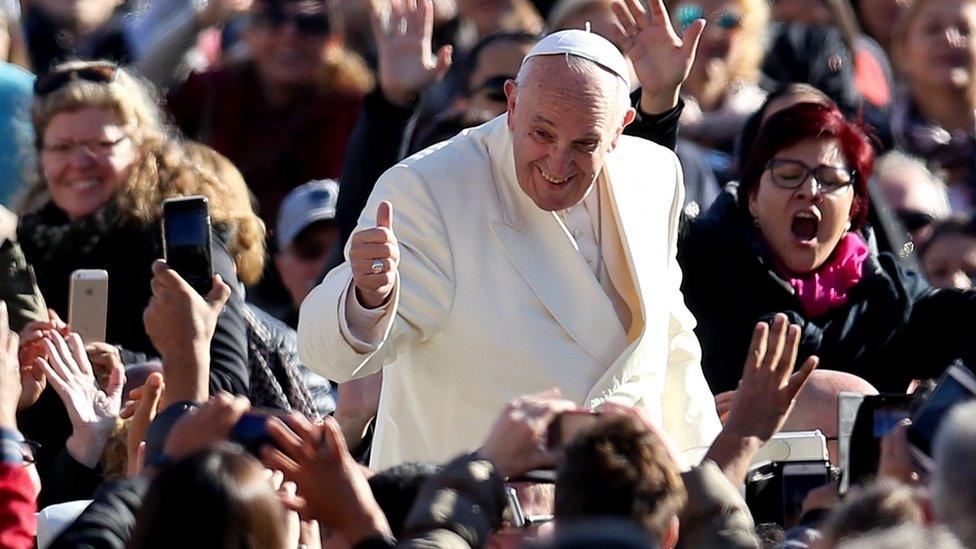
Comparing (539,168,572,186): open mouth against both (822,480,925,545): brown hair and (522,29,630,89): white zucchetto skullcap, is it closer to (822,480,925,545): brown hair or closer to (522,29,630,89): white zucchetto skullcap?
(522,29,630,89): white zucchetto skullcap

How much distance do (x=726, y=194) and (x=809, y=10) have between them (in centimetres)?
333

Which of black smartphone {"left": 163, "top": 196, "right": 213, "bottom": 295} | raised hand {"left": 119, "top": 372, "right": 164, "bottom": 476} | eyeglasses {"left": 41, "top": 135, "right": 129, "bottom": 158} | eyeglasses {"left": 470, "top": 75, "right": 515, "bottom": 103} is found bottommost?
raised hand {"left": 119, "top": 372, "right": 164, "bottom": 476}

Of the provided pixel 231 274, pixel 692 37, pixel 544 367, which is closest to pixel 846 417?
pixel 544 367

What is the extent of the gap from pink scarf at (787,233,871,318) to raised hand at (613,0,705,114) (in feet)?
2.34

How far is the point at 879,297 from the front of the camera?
662cm

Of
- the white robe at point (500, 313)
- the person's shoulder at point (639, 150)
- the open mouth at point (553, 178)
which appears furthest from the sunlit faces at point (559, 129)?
the person's shoulder at point (639, 150)

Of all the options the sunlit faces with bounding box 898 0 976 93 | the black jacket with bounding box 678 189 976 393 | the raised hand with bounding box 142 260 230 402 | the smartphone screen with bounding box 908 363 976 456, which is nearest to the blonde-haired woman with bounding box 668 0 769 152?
the sunlit faces with bounding box 898 0 976 93

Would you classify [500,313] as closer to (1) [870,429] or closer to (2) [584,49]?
(2) [584,49]

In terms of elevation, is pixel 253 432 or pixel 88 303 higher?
pixel 253 432

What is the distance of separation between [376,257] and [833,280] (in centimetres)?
206

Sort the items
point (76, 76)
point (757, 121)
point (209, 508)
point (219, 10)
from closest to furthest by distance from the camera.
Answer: point (209, 508) < point (76, 76) < point (757, 121) < point (219, 10)

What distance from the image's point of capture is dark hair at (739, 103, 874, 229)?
6.55 metres

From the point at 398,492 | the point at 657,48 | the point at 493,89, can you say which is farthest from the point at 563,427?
the point at 493,89

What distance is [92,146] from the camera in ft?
22.8
